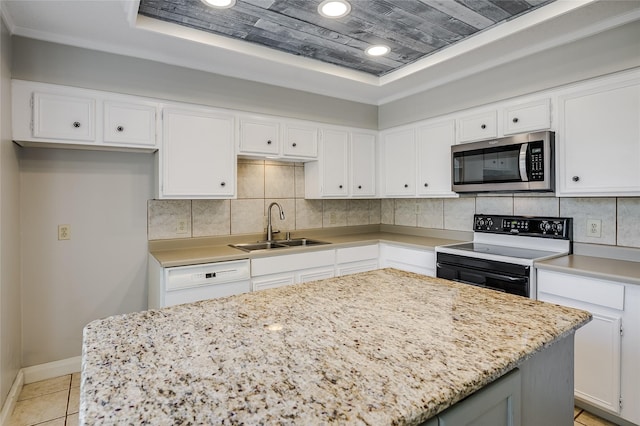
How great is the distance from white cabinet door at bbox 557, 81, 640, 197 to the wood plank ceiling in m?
0.68

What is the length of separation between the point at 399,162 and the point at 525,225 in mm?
1278

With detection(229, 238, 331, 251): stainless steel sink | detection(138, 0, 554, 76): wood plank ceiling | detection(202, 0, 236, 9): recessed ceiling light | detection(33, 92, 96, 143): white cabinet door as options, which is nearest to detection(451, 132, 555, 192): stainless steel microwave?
detection(138, 0, 554, 76): wood plank ceiling

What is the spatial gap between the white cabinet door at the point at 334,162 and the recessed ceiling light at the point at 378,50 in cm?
89

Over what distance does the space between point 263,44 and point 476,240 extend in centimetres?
238

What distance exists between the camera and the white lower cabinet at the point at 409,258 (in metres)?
2.98

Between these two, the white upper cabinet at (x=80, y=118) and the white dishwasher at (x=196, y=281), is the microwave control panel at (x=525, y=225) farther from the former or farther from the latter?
the white upper cabinet at (x=80, y=118)

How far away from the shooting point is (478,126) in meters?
→ 2.84

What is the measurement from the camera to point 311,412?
67 centimetres

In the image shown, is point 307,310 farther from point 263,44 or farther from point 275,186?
point 275,186

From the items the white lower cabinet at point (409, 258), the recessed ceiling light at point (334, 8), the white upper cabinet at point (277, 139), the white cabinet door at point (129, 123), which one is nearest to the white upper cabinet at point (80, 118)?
the white cabinet door at point (129, 123)

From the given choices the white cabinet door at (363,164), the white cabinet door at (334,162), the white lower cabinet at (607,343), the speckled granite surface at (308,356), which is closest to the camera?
the speckled granite surface at (308,356)

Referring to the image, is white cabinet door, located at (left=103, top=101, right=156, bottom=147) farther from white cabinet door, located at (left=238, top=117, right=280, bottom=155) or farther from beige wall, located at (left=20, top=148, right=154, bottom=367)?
white cabinet door, located at (left=238, top=117, right=280, bottom=155)

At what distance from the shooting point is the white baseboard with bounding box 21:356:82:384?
96.0 inches

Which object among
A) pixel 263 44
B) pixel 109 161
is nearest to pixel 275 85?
pixel 263 44
